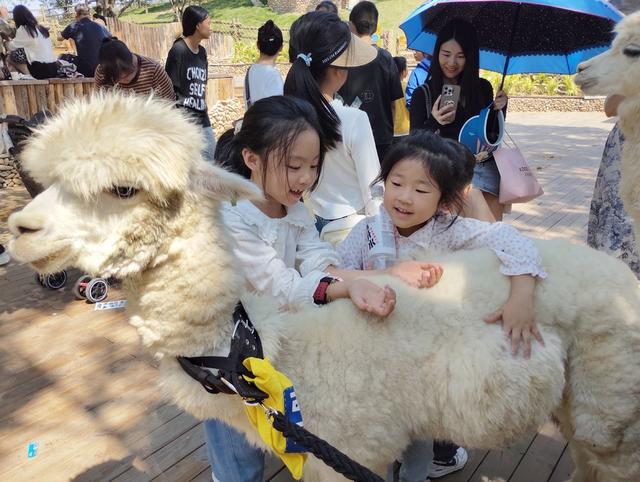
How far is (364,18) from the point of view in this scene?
498 cm

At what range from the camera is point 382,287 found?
5.05ft

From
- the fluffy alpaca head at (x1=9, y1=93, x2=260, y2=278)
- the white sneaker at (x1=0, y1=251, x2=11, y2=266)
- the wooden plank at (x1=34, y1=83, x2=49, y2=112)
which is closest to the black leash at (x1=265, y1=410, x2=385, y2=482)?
the fluffy alpaca head at (x1=9, y1=93, x2=260, y2=278)

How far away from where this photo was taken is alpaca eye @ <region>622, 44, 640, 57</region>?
2.39 m

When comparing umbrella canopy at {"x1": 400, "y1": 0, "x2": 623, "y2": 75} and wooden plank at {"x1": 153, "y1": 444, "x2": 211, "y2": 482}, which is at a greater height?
umbrella canopy at {"x1": 400, "y1": 0, "x2": 623, "y2": 75}

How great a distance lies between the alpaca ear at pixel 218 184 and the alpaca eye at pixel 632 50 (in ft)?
6.79

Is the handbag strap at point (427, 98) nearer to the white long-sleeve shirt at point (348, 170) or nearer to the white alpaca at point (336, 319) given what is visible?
the white long-sleeve shirt at point (348, 170)

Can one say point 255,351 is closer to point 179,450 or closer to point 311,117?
point 311,117

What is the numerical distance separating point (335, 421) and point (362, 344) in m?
0.23

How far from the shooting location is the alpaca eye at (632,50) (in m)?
2.39

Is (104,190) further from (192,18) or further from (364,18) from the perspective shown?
(364,18)

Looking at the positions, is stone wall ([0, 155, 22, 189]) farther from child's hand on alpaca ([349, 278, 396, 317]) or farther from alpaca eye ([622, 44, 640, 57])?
alpaca eye ([622, 44, 640, 57])

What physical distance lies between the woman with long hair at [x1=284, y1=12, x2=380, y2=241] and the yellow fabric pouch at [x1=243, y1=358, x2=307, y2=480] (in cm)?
115

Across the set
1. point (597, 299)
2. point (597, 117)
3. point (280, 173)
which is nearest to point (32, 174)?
point (280, 173)

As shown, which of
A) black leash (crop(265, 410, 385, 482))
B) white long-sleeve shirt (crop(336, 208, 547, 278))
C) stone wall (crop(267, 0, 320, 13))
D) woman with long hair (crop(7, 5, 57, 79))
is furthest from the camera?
stone wall (crop(267, 0, 320, 13))
